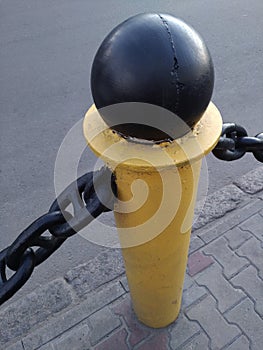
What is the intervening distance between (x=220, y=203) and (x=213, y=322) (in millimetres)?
1041

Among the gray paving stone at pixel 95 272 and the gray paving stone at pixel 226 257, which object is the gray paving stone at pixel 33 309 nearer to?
the gray paving stone at pixel 95 272

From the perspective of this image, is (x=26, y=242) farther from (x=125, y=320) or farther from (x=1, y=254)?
(x=125, y=320)

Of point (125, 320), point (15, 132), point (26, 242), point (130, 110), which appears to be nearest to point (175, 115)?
point (130, 110)

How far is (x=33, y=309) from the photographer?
A: 2451 millimetres

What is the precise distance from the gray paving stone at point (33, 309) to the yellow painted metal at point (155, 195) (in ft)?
2.21

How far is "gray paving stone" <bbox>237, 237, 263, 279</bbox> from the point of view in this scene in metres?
2.62

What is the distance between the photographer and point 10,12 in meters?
6.45

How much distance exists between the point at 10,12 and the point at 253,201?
541 centimetres

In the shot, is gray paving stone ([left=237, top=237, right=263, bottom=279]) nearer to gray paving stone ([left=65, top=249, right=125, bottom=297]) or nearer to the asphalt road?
the asphalt road

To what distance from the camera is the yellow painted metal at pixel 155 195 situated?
A: 1298 mm

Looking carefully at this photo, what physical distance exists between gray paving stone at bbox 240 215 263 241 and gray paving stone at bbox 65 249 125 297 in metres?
0.98

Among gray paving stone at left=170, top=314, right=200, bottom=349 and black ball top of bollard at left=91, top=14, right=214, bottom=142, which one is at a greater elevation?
black ball top of bollard at left=91, top=14, right=214, bottom=142

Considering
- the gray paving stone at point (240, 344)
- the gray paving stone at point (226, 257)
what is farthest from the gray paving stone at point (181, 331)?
the gray paving stone at point (226, 257)

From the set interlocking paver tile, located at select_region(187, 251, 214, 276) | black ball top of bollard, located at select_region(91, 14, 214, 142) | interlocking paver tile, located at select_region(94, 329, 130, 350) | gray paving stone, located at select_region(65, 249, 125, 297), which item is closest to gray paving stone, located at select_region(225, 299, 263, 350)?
interlocking paver tile, located at select_region(187, 251, 214, 276)
